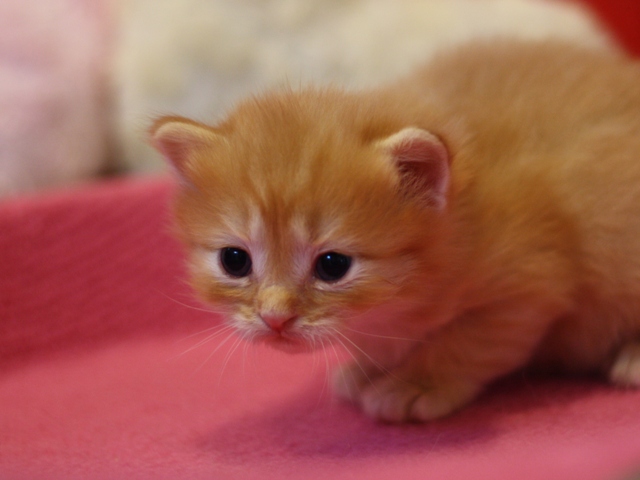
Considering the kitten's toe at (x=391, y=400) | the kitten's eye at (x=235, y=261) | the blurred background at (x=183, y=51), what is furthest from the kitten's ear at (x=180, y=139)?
the blurred background at (x=183, y=51)

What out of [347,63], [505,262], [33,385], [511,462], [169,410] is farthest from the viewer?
[347,63]

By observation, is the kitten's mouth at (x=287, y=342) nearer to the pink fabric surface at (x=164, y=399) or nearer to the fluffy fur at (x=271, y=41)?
the pink fabric surface at (x=164, y=399)

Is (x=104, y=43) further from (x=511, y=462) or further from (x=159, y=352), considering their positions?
(x=511, y=462)

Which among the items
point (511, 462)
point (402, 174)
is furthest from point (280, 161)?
point (511, 462)

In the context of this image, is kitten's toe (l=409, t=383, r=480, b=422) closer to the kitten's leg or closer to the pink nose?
the kitten's leg

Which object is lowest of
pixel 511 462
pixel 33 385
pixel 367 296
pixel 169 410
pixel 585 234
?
pixel 33 385

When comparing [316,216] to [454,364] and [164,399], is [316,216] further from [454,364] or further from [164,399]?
[164,399]
